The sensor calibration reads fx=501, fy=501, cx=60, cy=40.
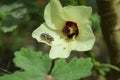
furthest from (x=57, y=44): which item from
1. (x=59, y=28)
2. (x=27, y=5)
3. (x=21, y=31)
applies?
(x=21, y=31)

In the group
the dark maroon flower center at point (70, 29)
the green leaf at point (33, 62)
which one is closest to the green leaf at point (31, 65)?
the green leaf at point (33, 62)

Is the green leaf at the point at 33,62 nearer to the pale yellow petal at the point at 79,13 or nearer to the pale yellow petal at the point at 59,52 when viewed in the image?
the pale yellow petal at the point at 59,52

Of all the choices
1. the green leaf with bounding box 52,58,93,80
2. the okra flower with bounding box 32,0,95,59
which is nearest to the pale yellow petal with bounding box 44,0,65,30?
the okra flower with bounding box 32,0,95,59

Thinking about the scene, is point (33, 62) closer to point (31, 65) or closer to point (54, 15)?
point (31, 65)

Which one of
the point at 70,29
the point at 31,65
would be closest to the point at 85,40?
the point at 70,29

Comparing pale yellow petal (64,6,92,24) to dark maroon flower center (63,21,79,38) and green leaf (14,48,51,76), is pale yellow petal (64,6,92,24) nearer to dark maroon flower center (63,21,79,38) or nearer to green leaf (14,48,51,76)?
dark maroon flower center (63,21,79,38)
